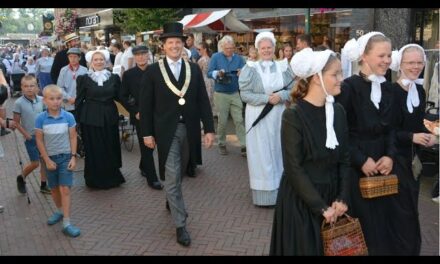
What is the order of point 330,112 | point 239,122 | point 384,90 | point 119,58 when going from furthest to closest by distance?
point 119,58
point 239,122
point 384,90
point 330,112

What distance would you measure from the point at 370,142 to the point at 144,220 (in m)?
2.85

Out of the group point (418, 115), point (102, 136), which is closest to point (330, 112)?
point (418, 115)

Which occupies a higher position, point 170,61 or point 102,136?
→ point 170,61

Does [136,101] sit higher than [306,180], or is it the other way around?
[136,101]

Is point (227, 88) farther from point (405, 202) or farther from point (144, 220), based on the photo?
point (405, 202)

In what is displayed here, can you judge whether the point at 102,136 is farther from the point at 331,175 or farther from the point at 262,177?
the point at 331,175

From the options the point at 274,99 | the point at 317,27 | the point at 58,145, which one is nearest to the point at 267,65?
the point at 274,99

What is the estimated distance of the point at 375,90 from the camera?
3686mm

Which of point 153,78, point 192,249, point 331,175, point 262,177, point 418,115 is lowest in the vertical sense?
point 192,249

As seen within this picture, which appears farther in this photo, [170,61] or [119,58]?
[119,58]

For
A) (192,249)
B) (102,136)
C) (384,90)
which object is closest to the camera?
(384,90)

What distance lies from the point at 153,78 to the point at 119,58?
9.11 m

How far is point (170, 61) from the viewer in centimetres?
477

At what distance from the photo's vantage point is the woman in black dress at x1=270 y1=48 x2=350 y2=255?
3041 mm
